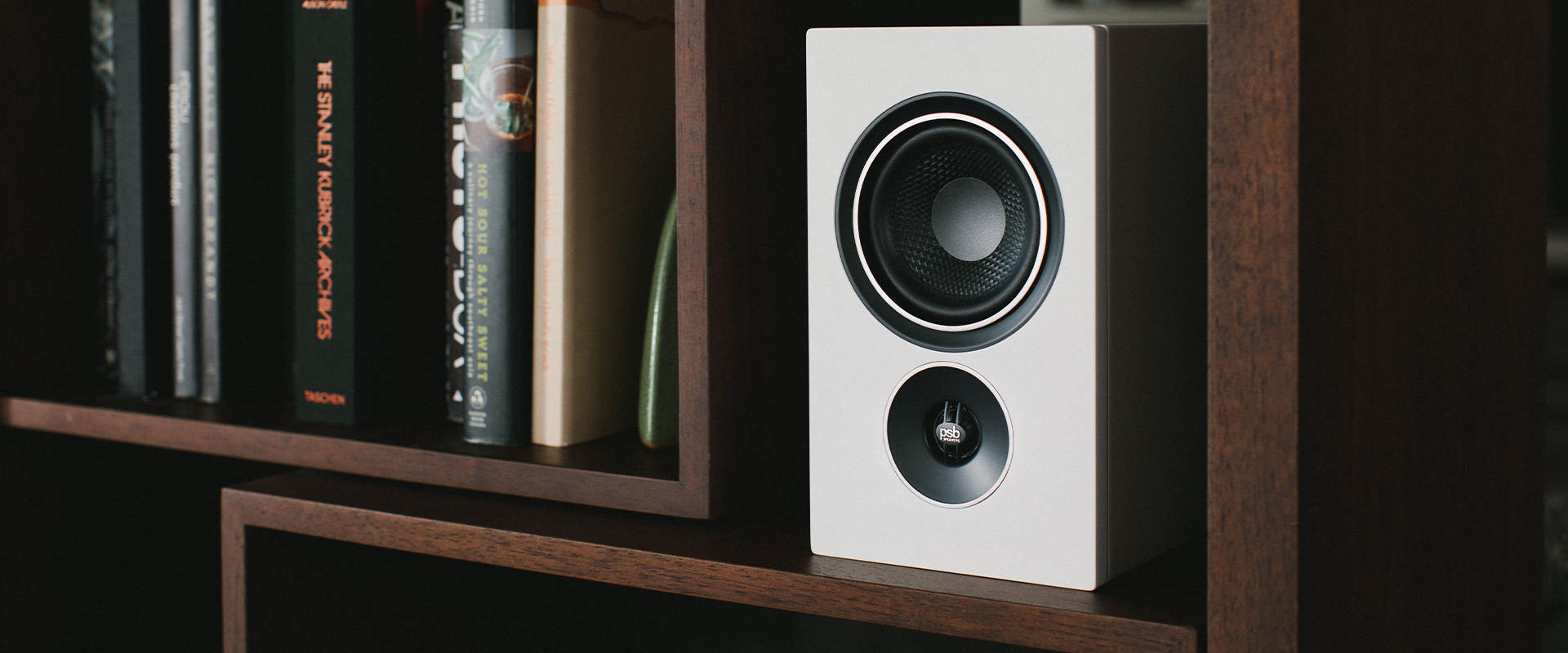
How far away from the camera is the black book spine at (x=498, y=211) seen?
0.72 meters

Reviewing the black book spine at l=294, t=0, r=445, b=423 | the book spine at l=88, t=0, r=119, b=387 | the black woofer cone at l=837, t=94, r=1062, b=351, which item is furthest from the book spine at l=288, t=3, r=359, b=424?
the black woofer cone at l=837, t=94, r=1062, b=351

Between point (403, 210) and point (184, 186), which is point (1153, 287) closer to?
point (403, 210)

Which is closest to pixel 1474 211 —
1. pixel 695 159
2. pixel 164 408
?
pixel 695 159

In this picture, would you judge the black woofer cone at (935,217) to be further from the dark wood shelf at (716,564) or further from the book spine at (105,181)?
the book spine at (105,181)

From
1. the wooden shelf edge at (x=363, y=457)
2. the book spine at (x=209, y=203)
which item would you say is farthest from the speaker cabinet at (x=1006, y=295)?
the book spine at (x=209, y=203)

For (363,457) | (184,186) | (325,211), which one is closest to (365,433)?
(363,457)

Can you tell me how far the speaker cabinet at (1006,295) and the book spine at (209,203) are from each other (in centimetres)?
49

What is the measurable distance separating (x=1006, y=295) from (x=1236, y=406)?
0.11 meters

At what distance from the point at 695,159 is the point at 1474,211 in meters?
0.39

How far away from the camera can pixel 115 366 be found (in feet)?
3.26

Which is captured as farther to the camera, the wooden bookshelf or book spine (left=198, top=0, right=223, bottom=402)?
book spine (left=198, top=0, right=223, bottom=402)

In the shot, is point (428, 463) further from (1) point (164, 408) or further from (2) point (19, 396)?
(2) point (19, 396)

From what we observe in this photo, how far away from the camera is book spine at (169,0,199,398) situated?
0.88 m

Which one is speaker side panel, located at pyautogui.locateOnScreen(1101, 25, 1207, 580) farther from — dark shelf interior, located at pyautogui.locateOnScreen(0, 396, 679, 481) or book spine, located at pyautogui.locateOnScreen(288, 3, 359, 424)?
book spine, located at pyautogui.locateOnScreen(288, 3, 359, 424)
